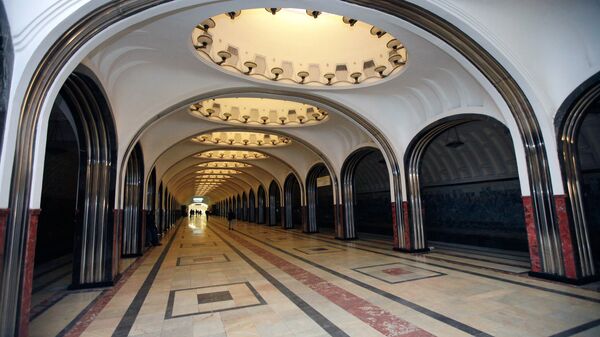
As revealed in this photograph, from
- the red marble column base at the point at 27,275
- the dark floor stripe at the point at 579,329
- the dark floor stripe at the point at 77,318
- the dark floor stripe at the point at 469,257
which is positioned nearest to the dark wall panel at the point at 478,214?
the dark floor stripe at the point at 469,257

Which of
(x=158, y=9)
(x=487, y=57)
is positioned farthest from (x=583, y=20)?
(x=158, y=9)

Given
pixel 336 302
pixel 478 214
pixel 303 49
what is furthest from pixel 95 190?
pixel 478 214

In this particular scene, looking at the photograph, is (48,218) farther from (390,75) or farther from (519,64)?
(519,64)

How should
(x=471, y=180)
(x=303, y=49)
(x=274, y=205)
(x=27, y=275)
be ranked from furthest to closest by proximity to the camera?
(x=274, y=205) < (x=471, y=180) < (x=303, y=49) < (x=27, y=275)

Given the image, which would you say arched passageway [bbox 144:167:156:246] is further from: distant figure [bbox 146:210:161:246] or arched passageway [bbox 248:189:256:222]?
arched passageway [bbox 248:189:256:222]

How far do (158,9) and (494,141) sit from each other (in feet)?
27.9

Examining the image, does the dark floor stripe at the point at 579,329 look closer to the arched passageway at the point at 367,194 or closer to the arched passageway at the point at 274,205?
the arched passageway at the point at 367,194

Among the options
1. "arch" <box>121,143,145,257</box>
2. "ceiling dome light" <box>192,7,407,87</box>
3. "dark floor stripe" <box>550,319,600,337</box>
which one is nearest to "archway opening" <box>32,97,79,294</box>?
"arch" <box>121,143,145,257</box>

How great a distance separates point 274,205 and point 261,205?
2649 millimetres

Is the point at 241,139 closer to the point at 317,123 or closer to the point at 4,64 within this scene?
the point at 317,123

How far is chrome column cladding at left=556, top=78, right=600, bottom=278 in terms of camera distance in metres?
5.03

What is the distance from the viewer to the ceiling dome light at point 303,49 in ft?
22.9

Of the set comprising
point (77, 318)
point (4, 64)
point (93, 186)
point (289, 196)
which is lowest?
point (77, 318)

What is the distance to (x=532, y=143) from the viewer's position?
5.46m
